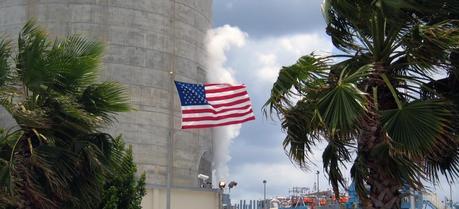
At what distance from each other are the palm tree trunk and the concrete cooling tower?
32.7m

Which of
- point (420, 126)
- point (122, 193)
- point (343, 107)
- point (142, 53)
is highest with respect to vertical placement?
point (142, 53)

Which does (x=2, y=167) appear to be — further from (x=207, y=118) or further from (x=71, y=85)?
(x=207, y=118)

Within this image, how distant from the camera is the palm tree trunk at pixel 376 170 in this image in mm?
12758

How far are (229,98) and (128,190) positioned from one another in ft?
20.1

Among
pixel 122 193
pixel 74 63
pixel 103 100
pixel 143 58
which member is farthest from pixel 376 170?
pixel 143 58

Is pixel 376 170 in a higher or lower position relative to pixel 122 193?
higher

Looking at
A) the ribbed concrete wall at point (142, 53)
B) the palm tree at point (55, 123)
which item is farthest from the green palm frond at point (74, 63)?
the ribbed concrete wall at point (142, 53)

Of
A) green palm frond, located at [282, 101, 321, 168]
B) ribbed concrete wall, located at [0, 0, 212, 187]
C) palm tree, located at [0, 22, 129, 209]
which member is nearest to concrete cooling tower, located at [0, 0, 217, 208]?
ribbed concrete wall, located at [0, 0, 212, 187]

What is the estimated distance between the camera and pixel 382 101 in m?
13.6

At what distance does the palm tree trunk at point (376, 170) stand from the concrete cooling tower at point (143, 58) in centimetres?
3269

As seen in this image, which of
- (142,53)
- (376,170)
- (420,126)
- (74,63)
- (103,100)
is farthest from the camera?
(142,53)

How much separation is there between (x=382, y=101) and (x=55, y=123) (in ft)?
23.6

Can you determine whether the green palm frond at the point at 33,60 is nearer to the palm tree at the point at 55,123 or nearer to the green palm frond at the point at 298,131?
the palm tree at the point at 55,123

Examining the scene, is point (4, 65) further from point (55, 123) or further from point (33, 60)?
point (55, 123)
